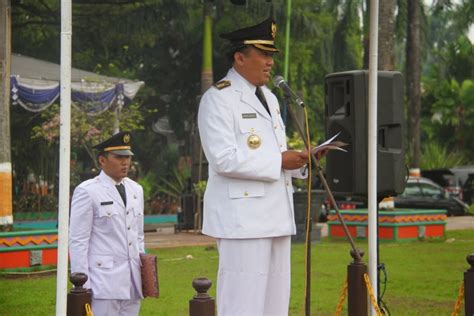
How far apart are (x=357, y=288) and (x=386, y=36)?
1227 cm

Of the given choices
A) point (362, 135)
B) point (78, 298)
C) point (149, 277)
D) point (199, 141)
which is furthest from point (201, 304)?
point (199, 141)

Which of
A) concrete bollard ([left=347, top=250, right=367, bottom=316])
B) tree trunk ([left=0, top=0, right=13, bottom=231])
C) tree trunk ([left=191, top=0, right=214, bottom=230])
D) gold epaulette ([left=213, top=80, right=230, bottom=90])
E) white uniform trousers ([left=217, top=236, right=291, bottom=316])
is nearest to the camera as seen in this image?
white uniform trousers ([left=217, top=236, right=291, bottom=316])

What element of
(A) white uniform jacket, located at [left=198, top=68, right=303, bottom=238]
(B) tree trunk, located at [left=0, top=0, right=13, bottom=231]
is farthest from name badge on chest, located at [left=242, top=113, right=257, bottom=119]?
(B) tree trunk, located at [left=0, top=0, right=13, bottom=231]

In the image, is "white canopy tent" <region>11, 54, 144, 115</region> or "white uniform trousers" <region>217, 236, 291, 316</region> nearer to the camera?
"white uniform trousers" <region>217, 236, 291, 316</region>

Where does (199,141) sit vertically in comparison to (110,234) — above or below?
above

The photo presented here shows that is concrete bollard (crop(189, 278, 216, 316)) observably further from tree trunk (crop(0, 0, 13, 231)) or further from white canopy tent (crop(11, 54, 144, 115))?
white canopy tent (crop(11, 54, 144, 115))

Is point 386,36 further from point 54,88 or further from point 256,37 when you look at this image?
point 256,37

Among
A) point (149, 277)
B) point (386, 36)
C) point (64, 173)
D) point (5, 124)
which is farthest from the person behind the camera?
point (386, 36)

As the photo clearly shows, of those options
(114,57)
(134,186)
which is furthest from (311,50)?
(134,186)

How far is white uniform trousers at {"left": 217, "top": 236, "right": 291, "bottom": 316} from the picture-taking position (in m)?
5.70

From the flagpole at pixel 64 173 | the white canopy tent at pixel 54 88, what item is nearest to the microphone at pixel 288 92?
the flagpole at pixel 64 173

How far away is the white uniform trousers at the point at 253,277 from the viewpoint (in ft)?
18.7

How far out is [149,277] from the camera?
6.63 metres

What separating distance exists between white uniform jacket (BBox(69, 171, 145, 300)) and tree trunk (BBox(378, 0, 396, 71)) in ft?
42.4
